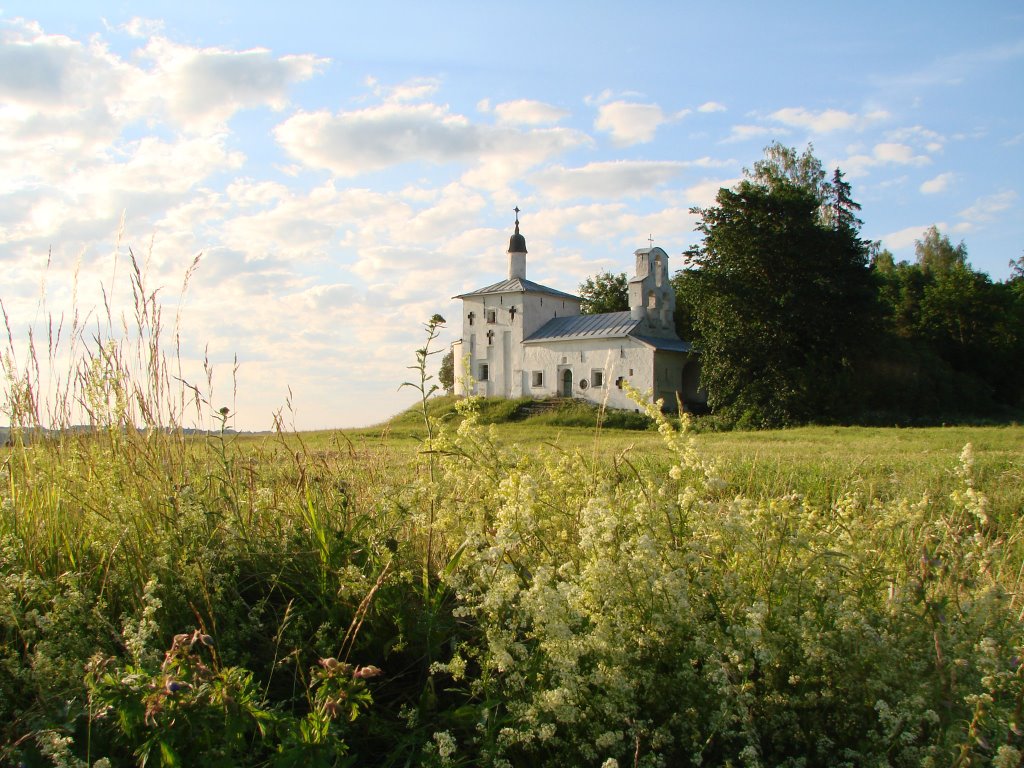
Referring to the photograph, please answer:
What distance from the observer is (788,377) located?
3058 cm

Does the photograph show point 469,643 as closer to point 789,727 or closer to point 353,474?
point 789,727

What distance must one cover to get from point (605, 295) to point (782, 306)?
2216 centimetres

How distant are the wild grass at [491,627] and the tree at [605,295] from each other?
47065 mm

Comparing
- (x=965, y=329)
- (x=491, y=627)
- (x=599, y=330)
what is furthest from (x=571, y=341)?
(x=491, y=627)

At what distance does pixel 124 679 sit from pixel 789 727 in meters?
2.05

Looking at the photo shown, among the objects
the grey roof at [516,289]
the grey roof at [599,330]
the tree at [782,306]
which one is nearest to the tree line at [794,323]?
the tree at [782,306]

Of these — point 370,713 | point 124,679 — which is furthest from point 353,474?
point 124,679

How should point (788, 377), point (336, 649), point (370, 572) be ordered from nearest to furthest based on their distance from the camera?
1. point (336, 649)
2. point (370, 572)
3. point (788, 377)

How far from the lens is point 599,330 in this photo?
128ft

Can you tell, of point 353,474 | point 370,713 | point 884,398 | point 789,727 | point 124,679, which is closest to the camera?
point 124,679

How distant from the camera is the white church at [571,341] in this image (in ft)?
123

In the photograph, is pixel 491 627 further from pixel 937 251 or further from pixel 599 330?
pixel 937 251

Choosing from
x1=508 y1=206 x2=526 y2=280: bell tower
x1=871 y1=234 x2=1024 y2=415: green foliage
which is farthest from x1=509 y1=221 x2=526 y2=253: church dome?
x1=871 y1=234 x2=1024 y2=415: green foliage

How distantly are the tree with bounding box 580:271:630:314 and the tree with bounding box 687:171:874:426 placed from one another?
18473 mm
